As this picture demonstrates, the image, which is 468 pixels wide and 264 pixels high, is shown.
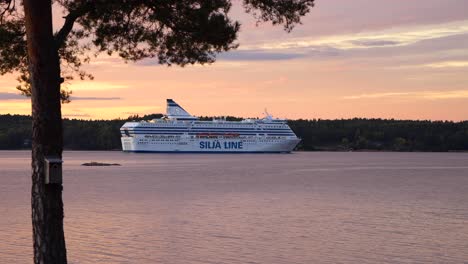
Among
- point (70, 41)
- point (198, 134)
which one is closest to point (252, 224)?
point (70, 41)

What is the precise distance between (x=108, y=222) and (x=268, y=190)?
72.8 ft

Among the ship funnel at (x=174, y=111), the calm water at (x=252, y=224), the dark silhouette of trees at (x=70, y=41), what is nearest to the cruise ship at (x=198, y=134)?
the ship funnel at (x=174, y=111)

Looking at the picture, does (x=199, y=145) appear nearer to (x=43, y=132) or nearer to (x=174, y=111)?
(x=174, y=111)

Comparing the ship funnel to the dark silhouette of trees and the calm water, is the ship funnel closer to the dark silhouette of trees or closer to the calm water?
the calm water

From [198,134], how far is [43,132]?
115 metres

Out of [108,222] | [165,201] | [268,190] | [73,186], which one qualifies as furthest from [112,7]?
[73,186]

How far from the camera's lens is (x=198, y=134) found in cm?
12562

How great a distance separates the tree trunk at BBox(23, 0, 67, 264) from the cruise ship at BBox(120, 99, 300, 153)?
113085mm

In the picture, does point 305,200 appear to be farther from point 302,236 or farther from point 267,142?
point 267,142

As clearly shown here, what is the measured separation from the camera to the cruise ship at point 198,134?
124 metres

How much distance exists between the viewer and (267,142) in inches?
5113

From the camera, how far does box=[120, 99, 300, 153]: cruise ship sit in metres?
124

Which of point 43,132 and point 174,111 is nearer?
point 43,132

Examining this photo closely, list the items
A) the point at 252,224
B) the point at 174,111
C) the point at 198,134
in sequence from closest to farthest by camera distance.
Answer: the point at 252,224 < the point at 198,134 < the point at 174,111
